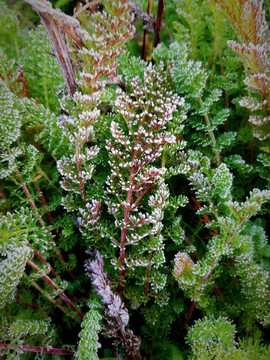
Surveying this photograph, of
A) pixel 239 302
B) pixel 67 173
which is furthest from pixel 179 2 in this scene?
pixel 239 302

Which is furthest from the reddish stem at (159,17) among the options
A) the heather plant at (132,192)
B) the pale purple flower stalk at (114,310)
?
the pale purple flower stalk at (114,310)

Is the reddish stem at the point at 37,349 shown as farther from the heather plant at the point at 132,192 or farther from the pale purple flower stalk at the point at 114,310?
the pale purple flower stalk at the point at 114,310

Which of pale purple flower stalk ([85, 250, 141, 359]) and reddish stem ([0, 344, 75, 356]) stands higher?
A: pale purple flower stalk ([85, 250, 141, 359])

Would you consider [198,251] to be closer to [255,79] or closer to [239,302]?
[239,302]

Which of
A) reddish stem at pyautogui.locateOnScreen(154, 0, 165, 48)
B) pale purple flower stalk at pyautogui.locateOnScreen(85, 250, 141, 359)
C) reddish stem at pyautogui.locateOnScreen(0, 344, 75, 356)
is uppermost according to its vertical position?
reddish stem at pyautogui.locateOnScreen(154, 0, 165, 48)

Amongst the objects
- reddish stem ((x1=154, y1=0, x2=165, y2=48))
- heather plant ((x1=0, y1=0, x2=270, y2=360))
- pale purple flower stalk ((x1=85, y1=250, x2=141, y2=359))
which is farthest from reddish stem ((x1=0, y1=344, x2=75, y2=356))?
reddish stem ((x1=154, y1=0, x2=165, y2=48))

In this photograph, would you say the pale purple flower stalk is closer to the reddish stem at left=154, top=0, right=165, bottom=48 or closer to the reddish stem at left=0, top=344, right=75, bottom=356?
the reddish stem at left=0, top=344, right=75, bottom=356

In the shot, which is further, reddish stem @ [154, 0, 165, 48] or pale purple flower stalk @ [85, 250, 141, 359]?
reddish stem @ [154, 0, 165, 48]

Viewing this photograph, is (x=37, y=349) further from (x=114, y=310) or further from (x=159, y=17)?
(x=159, y=17)

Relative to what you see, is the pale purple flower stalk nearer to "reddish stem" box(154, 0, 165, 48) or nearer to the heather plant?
the heather plant
